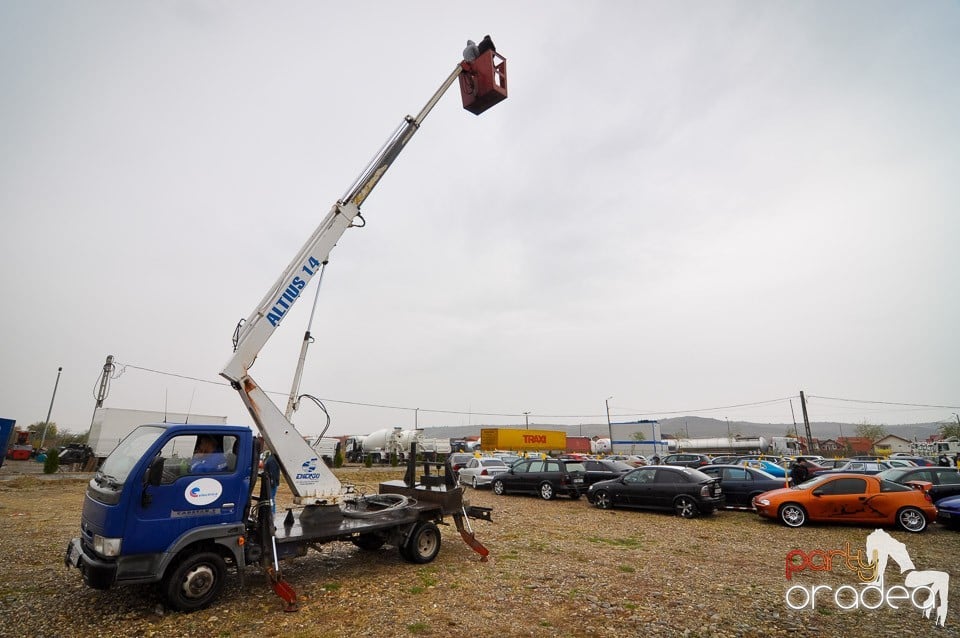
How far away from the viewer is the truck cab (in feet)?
17.9

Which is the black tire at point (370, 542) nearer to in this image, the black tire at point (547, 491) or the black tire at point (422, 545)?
the black tire at point (422, 545)

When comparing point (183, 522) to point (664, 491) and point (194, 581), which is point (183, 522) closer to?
point (194, 581)

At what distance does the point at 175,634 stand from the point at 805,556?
34.1 feet

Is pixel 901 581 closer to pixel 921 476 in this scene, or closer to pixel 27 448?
pixel 921 476

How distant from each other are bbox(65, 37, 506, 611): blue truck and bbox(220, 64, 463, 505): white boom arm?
0.02 m

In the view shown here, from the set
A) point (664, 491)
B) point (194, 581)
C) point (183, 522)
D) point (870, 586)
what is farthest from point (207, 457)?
point (664, 491)

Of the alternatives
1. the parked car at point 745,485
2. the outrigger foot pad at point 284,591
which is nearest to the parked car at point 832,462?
the parked car at point 745,485

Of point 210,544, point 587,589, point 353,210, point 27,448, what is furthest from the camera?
point 27,448

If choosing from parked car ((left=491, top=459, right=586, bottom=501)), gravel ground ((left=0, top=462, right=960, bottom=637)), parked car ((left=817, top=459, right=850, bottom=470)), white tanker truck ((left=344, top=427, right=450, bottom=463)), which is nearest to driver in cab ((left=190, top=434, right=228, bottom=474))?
gravel ground ((left=0, top=462, right=960, bottom=637))

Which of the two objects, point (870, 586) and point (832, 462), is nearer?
point (870, 586)

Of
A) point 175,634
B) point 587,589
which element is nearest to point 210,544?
point 175,634

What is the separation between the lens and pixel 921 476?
44.0 ft

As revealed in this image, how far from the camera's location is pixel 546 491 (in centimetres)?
1747

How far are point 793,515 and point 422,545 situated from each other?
32.5ft
